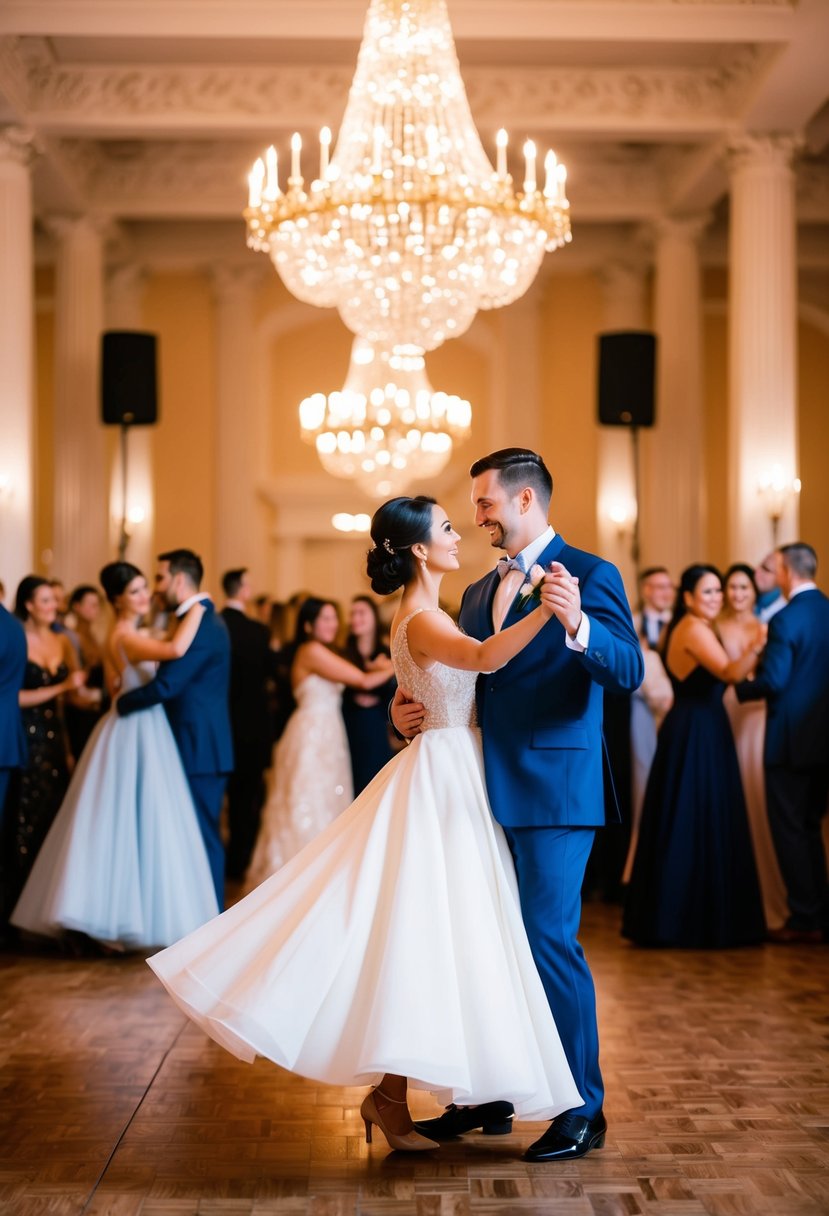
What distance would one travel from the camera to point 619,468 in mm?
13500

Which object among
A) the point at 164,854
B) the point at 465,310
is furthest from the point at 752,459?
the point at 164,854

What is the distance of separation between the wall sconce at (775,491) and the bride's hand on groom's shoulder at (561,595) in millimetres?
7224

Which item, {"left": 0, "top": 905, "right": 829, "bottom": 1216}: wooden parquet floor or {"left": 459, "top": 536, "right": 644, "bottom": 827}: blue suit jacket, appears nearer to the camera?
{"left": 0, "top": 905, "right": 829, "bottom": 1216}: wooden parquet floor

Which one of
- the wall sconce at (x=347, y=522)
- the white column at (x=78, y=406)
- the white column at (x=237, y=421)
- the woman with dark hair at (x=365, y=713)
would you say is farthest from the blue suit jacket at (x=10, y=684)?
the wall sconce at (x=347, y=522)

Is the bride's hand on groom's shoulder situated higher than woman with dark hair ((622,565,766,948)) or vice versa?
the bride's hand on groom's shoulder

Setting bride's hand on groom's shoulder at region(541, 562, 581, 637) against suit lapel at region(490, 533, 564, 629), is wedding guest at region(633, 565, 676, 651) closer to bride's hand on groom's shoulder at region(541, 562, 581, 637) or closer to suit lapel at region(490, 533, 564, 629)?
suit lapel at region(490, 533, 564, 629)

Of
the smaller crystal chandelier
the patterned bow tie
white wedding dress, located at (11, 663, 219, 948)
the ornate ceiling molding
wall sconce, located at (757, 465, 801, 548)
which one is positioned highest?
the ornate ceiling molding

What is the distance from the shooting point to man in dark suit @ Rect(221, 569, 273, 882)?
799 cm

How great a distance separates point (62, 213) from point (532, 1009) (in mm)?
10601

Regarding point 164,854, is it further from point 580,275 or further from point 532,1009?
point 580,275

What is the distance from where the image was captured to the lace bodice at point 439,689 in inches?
136

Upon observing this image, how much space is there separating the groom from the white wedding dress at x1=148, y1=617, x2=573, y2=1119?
0.25 feet

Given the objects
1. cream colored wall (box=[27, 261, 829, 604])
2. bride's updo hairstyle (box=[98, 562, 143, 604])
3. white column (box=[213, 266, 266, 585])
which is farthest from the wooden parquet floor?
cream colored wall (box=[27, 261, 829, 604])

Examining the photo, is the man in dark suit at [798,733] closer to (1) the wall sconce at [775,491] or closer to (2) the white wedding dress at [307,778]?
(2) the white wedding dress at [307,778]
